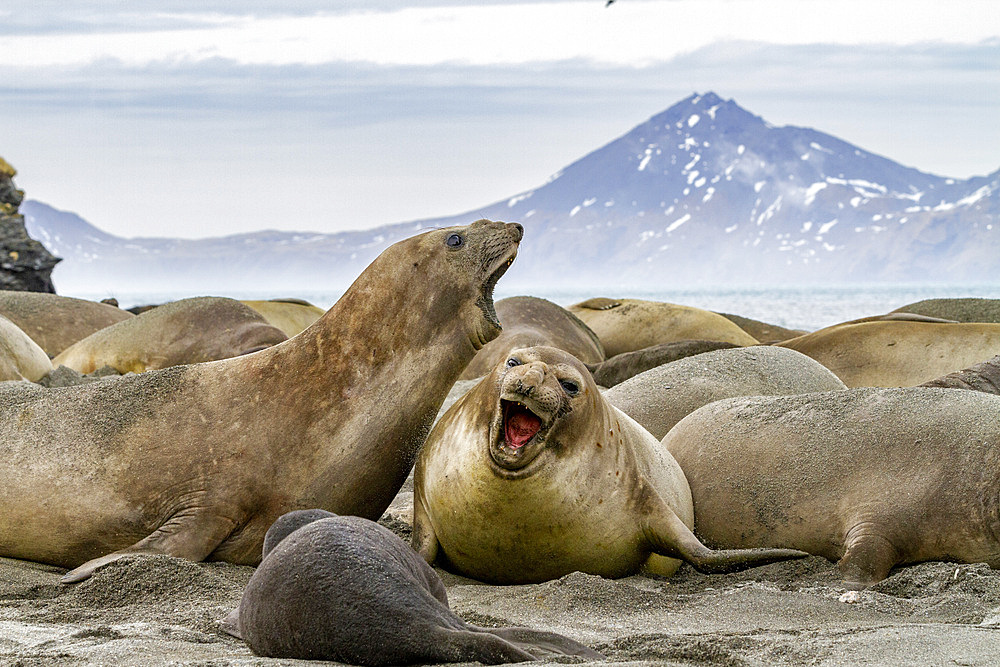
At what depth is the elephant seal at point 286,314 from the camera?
41.9 ft

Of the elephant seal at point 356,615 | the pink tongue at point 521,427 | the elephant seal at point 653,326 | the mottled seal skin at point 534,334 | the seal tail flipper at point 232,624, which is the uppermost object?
the pink tongue at point 521,427

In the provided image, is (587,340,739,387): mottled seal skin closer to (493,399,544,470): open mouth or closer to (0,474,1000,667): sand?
(0,474,1000,667): sand

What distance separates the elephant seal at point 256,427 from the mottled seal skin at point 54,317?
23.2 ft

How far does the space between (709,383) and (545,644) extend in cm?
348

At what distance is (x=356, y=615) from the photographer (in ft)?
8.99

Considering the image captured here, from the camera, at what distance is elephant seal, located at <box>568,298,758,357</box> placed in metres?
12.2

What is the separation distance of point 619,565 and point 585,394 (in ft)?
2.03

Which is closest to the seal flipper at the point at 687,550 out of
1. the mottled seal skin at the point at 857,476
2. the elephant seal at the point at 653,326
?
the mottled seal skin at the point at 857,476

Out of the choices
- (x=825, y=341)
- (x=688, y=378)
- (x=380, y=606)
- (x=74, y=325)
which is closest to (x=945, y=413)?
(x=688, y=378)

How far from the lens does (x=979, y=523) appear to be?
13.8ft

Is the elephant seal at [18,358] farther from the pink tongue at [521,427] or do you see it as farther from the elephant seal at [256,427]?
the pink tongue at [521,427]

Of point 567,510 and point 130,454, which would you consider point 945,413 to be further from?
point 130,454

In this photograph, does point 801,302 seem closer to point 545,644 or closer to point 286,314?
point 286,314

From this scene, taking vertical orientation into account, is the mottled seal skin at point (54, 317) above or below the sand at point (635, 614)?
below
